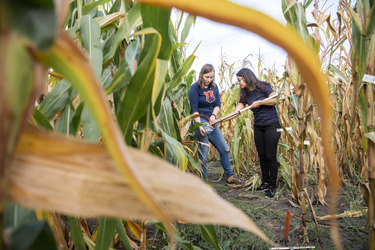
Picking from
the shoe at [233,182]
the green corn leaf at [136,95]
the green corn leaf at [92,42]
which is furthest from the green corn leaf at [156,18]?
the shoe at [233,182]

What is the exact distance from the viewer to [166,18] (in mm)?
411

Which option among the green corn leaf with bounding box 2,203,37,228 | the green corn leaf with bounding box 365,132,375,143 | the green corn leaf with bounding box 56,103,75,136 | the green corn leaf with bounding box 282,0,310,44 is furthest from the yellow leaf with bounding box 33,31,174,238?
the green corn leaf with bounding box 282,0,310,44

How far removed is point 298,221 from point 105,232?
4.62 feet

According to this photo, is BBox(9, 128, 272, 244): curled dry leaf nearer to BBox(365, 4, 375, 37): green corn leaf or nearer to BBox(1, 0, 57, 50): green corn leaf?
BBox(1, 0, 57, 50): green corn leaf

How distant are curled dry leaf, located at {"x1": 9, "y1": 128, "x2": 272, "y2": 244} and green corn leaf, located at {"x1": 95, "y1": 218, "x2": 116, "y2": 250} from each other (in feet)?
0.99

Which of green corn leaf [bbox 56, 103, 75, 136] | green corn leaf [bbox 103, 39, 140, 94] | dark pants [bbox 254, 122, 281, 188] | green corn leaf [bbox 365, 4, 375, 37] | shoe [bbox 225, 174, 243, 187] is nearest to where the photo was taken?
green corn leaf [bbox 103, 39, 140, 94]

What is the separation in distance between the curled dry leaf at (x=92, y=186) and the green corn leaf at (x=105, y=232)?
0.30 meters

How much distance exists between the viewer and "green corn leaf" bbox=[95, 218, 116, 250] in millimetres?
418

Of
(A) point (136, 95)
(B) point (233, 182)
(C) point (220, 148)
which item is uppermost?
(A) point (136, 95)

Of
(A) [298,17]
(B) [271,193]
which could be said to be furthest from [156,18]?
(B) [271,193]

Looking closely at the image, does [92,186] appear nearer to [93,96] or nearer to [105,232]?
[93,96]

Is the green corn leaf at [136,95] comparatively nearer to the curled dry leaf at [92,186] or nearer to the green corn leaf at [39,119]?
the green corn leaf at [39,119]

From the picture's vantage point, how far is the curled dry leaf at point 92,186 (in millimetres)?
144

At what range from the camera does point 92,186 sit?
0.49 feet
